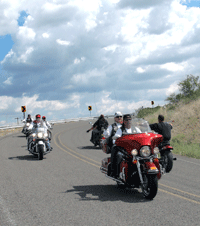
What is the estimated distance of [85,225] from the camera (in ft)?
16.8

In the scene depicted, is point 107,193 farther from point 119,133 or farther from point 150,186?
point 119,133

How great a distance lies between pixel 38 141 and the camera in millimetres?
14188

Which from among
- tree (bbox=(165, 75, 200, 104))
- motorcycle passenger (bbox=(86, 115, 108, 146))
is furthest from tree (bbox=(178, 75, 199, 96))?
motorcycle passenger (bbox=(86, 115, 108, 146))

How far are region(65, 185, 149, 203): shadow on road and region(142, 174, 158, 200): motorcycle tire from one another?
15 centimetres

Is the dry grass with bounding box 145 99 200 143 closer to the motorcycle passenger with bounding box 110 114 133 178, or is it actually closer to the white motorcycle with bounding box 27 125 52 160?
the white motorcycle with bounding box 27 125 52 160

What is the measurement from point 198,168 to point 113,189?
189 inches

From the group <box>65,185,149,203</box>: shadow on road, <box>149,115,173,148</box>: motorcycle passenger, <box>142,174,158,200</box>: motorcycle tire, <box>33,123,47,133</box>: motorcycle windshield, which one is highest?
<box>33,123,47,133</box>: motorcycle windshield

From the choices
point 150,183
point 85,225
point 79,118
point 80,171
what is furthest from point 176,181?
point 79,118

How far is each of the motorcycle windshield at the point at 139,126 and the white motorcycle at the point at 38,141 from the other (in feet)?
23.4

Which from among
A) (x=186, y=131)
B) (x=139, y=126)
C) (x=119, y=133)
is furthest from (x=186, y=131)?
(x=119, y=133)

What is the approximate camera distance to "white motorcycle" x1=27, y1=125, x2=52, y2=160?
45.8 ft

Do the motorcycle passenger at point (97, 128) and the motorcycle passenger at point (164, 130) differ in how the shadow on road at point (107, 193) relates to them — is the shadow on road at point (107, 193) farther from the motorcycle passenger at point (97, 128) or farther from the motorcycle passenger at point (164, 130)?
the motorcycle passenger at point (97, 128)

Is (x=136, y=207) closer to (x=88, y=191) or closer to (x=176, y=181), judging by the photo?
(x=88, y=191)

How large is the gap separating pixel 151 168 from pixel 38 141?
8744 mm
